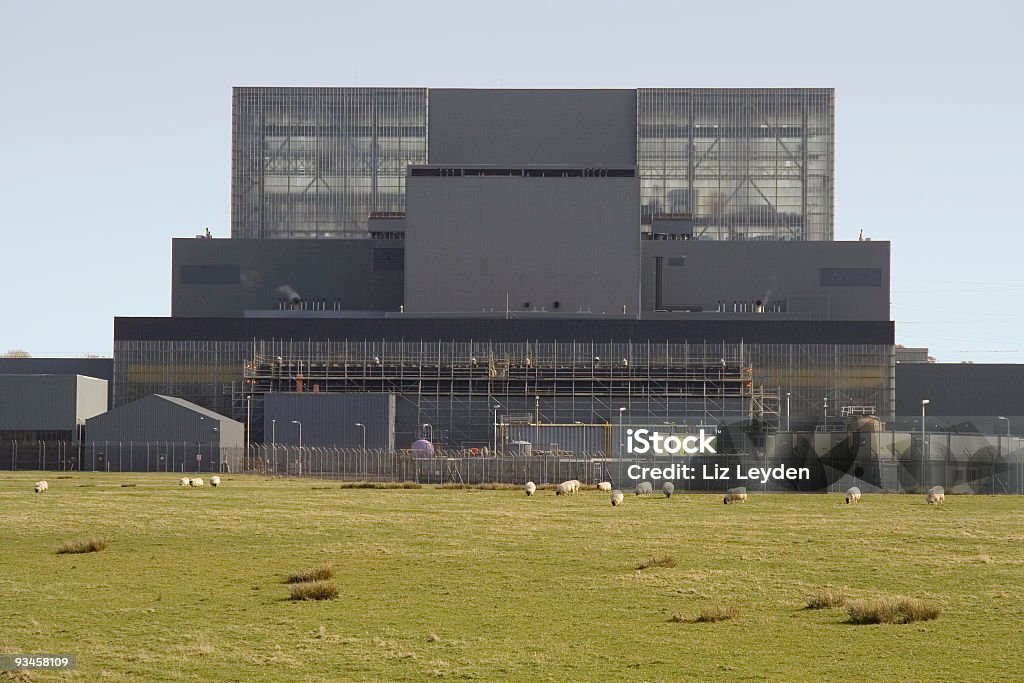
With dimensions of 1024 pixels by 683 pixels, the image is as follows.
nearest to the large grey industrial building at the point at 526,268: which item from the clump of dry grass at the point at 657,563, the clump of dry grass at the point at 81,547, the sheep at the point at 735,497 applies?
the sheep at the point at 735,497

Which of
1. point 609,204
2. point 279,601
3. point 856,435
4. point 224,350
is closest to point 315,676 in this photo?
point 279,601

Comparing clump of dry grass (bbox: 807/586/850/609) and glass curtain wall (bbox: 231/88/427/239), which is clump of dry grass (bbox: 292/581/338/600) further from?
glass curtain wall (bbox: 231/88/427/239)

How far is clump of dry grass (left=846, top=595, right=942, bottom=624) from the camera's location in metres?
21.9

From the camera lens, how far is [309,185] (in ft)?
585

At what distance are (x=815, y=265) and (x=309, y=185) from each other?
217 feet

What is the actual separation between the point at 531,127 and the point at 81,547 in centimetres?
14052

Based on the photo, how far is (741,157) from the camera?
175 metres

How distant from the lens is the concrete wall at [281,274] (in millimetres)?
156250

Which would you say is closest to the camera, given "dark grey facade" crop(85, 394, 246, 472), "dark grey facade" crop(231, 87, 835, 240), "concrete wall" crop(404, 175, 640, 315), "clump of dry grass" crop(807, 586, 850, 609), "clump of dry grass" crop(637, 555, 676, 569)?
"clump of dry grass" crop(807, 586, 850, 609)

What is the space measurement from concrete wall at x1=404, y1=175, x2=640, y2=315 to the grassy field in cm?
9767

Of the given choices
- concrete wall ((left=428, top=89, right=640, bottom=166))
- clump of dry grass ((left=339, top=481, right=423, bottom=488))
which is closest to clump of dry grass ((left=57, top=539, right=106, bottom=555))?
clump of dry grass ((left=339, top=481, right=423, bottom=488))

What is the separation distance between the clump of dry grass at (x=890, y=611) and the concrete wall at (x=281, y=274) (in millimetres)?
135210

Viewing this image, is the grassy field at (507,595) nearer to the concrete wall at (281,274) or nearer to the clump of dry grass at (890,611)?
the clump of dry grass at (890,611)

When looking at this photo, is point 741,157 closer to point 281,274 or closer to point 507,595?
point 281,274
